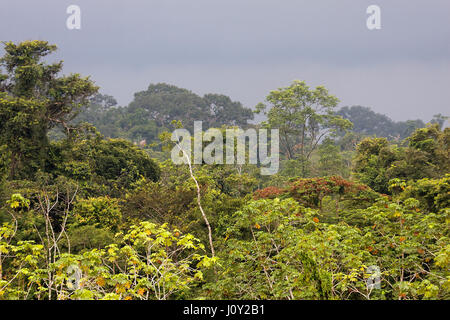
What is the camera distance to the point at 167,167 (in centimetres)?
1543

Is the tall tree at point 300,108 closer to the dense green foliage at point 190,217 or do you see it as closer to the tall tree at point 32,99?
the dense green foliage at point 190,217

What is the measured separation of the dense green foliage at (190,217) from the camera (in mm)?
4824

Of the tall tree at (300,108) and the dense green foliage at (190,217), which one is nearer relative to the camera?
the dense green foliage at (190,217)

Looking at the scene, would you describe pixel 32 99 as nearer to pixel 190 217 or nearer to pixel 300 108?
pixel 190 217

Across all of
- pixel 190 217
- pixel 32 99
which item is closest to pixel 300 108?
pixel 32 99

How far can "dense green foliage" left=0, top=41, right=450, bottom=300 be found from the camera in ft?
15.8

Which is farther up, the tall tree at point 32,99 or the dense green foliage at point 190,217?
the tall tree at point 32,99

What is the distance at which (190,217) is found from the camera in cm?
1018

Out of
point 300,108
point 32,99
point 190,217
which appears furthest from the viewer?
point 300,108

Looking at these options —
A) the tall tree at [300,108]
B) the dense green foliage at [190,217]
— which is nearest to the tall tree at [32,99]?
the dense green foliage at [190,217]

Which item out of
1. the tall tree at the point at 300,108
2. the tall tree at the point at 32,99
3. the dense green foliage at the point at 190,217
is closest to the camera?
the dense green foliage at the point at 190,217

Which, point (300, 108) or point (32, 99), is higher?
point (300, 108)

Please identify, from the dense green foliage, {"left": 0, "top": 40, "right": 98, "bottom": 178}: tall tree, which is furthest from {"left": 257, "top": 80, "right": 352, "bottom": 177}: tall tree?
{"left": 0, "top": 40, "right": 98, "bottom": 178}: tall tree

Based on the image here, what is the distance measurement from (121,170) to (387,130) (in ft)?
185
